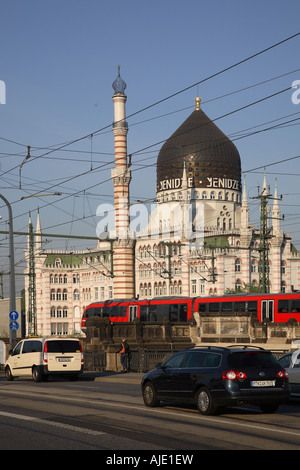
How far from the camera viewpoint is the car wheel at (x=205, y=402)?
48.9 ft

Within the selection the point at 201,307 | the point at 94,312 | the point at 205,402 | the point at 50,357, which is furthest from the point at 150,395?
the point at 94,312

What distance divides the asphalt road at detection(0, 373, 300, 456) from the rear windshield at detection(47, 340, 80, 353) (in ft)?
25.3

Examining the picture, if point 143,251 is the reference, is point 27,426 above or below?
below

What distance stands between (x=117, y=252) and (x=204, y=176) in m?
21.4

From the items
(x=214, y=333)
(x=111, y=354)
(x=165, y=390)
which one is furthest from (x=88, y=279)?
(x=165, y=390)

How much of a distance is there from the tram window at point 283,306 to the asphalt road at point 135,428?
2799cm

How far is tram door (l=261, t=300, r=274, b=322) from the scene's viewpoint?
47.6 metres

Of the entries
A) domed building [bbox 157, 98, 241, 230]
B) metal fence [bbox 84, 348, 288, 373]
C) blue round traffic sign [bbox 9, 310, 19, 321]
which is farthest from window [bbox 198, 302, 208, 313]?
domed building [bbox 157, 98, 241, 230]

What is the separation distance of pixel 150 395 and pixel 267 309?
31.9m

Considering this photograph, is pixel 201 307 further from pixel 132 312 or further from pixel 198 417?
pixel 198 417

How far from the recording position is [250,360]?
1523cm

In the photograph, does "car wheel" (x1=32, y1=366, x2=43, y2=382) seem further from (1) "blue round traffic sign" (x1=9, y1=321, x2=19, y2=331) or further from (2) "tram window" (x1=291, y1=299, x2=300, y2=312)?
(2) "tram window" (x1=291, y1=299, x2=300, y2=312)

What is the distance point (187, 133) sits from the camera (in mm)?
109625
